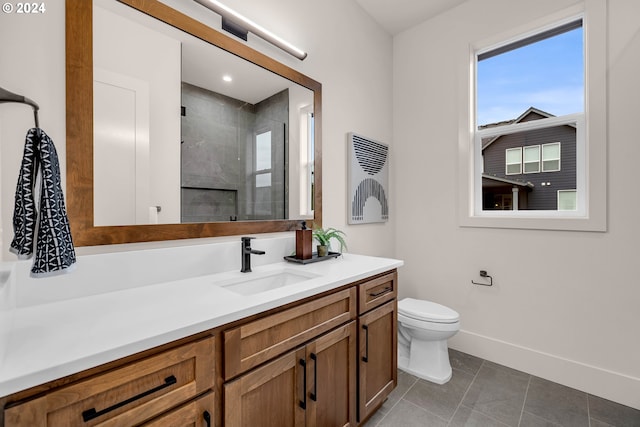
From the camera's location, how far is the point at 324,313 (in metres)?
1.28

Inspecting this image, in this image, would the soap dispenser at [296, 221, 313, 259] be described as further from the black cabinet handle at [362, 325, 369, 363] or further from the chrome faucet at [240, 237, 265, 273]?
the black cabinet handle at [362, 325, 369, 363]

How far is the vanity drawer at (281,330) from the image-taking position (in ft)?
3.06

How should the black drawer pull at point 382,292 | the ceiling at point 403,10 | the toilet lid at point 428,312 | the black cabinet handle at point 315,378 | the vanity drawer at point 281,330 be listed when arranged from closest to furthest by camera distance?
the vanity drawer at point 281,330, the black cabinet handle at point 315,378, the black drawer pull at point 382,292, the toilet lid at point 428,312, the ceiling at point 403,10

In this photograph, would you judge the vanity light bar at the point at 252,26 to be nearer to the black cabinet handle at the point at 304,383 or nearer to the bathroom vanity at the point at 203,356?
the bathroom vanity at the point at 203,356

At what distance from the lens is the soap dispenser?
1719 millimetres

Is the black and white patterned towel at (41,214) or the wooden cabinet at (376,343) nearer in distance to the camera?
the black and white patterned towel at (41,214)

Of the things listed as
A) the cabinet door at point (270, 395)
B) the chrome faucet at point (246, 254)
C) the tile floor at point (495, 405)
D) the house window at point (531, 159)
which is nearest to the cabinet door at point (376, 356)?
the tile floor at point (495, 405)

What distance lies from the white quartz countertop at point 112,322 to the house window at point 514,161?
188 centimetres

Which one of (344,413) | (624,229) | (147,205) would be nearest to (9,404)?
(147,205)

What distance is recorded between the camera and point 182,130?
1.39 m

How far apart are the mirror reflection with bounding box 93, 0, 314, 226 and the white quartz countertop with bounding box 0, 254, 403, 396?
338 millimetres

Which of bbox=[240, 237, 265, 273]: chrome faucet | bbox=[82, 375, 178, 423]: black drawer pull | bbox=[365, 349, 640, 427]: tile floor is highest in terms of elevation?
bbox=[240, 237, 265, 273]: chrome faucet

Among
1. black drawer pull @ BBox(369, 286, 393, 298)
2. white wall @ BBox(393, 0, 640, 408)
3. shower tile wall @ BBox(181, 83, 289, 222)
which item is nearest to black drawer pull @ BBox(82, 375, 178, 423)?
shower tile wall @ BBox(181, 83, 289, 222)

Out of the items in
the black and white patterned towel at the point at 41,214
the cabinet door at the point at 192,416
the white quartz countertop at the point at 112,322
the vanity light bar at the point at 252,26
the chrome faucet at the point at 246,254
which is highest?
the vanity light bar at the point at 252,26
